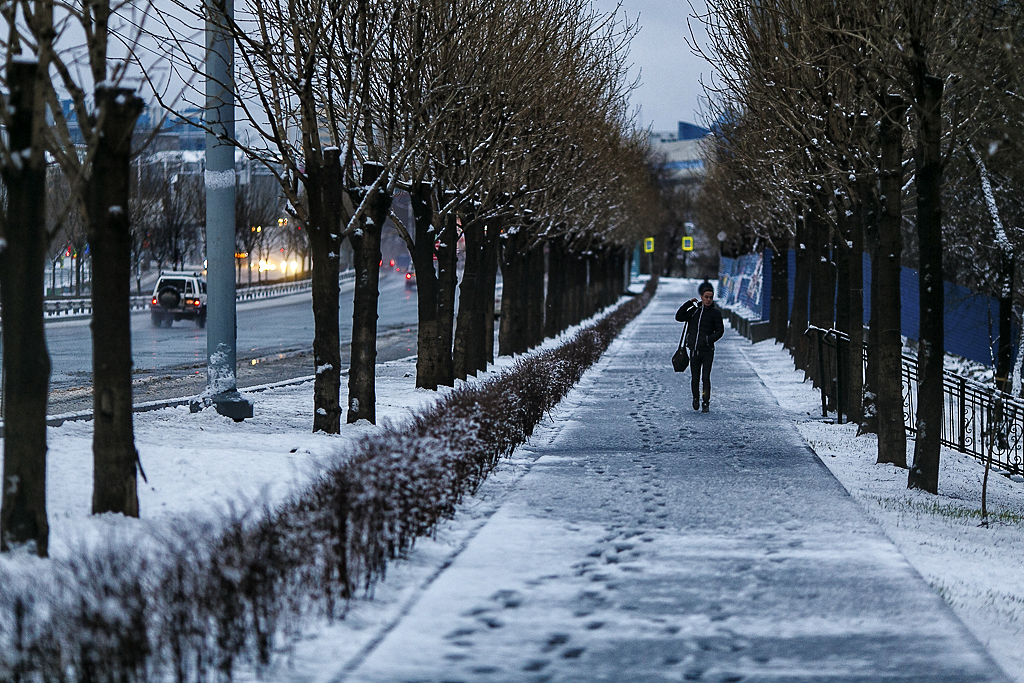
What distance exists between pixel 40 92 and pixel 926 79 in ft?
24.6

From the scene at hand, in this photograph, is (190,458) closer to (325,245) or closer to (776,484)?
(325,245)

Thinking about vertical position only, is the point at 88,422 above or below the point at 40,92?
below

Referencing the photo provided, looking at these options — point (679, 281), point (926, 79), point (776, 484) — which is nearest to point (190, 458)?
point (776, 484)

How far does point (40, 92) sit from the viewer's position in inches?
261

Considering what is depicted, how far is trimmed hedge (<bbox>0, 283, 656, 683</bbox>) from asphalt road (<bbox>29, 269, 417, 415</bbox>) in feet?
34.3

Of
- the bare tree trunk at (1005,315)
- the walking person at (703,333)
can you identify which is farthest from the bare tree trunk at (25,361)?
the bare tree trunk at (1005,315)

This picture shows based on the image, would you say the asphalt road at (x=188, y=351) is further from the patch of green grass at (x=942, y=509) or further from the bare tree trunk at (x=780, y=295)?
the bare tree trunk at (x=780, y=295)

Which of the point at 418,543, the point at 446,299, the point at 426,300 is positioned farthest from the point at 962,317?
the point at 418,543

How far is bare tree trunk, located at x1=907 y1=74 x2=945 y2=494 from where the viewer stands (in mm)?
10906

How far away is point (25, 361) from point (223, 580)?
7.70 ft

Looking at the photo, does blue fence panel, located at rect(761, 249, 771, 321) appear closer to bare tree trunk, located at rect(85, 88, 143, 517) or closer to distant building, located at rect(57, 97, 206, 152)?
distant building, located at rect(57, 97, 206, 152)

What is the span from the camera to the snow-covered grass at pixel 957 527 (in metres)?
6.77

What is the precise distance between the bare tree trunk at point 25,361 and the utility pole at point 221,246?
751 cm

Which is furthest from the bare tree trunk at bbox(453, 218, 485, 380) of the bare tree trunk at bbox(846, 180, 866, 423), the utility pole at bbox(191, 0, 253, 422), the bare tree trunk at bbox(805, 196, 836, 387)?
the utility pole at bbox(191, 0, 253, 422)
